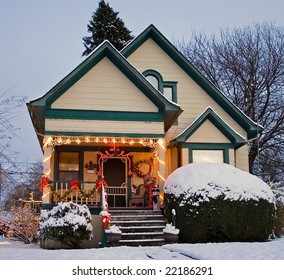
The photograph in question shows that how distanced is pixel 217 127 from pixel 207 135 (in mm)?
524

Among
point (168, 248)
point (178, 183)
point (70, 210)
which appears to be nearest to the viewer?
point (168, 248)

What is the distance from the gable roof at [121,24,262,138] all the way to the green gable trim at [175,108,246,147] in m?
1.98

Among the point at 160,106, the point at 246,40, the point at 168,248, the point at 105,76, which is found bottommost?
the point at 168,248

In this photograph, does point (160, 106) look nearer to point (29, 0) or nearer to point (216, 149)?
point (216, 149)

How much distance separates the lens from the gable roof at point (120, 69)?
608 inches

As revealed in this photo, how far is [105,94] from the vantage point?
16.1m

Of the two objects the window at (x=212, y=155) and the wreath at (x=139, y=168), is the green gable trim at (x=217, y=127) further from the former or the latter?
the wreath at (x=139, y=168)

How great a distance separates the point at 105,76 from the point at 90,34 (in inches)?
615

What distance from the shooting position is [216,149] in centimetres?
1775

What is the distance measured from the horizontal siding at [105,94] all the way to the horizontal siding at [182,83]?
10.5ft

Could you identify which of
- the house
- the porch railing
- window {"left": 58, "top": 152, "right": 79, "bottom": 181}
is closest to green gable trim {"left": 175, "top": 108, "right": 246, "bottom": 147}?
the house

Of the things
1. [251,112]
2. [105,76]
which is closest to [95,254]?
[105,76]

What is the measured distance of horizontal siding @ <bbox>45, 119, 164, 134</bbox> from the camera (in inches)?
611

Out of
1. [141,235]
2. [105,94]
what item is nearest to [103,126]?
[105,94]
